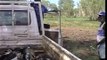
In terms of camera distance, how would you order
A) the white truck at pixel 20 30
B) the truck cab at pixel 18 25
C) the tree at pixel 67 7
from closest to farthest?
the white truck at pixel 20 30 → the truck cab at pixel 18 25 → the tree at pixel 67 7

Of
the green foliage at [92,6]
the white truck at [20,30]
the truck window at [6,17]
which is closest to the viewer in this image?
the white truck at [20,30]

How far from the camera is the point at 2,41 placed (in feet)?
23.2

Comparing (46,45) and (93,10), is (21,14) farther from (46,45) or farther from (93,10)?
(93,10)

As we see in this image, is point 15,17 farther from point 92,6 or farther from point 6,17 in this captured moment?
point 92,6

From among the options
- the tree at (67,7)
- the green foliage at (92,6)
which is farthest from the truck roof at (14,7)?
the tree at (67,7)

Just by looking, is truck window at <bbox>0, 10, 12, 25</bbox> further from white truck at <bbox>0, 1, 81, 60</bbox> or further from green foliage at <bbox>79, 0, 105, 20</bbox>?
green foliage at <bbox>79, 0, 105, 20</bbox>

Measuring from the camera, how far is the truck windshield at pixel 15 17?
745 cm

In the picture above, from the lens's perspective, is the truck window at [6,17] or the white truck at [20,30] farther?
the truck window at [6,17]

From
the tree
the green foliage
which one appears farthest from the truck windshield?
the tree

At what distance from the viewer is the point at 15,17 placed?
24.6 ft

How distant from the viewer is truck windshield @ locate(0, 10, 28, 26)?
293 inches

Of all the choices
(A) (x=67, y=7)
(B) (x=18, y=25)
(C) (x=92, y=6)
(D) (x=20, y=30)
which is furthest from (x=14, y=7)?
(A) (x=67, y=7)

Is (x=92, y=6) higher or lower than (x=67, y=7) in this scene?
higher

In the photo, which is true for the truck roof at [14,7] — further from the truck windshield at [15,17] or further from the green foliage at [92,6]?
the green foliage at [92,6]
